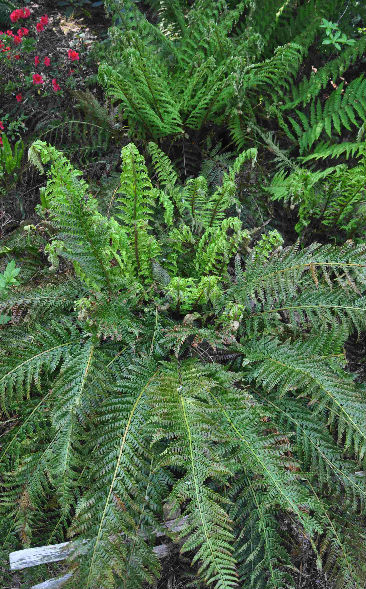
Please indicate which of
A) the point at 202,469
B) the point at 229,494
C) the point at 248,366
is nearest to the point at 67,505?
the point at 202,469

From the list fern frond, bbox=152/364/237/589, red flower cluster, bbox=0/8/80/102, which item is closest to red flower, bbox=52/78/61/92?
red flower cluster, bbox=0/8/80/102

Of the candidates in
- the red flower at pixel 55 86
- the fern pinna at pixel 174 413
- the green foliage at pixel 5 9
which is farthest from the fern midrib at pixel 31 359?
the green foliage at pixel 5 9

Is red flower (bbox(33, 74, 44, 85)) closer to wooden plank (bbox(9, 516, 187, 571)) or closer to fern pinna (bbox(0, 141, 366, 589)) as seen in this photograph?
fern pinna (bbox(0, 141, 366, 589))

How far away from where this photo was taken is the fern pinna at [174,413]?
164cm

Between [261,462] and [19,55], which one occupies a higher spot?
[19,55]

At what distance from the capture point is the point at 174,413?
1729 millimetres

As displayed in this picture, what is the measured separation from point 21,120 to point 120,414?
247cm

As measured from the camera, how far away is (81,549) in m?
1.58

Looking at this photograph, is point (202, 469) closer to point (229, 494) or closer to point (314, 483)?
point (229, 494)

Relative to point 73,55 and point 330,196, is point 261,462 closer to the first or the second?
point 330,196

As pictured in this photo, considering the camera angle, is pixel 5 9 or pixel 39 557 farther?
pixel 5 9

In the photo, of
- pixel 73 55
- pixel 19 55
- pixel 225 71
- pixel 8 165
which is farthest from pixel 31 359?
pixel 19 55

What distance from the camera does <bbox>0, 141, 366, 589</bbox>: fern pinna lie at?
1.64 meters

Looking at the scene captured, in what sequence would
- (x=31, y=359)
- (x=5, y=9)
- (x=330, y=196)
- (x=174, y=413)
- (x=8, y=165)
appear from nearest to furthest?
(x=174, y=413), (x=31, y=359), (x=330, y=196), (x=8, y=165), (x=5, y=9)
